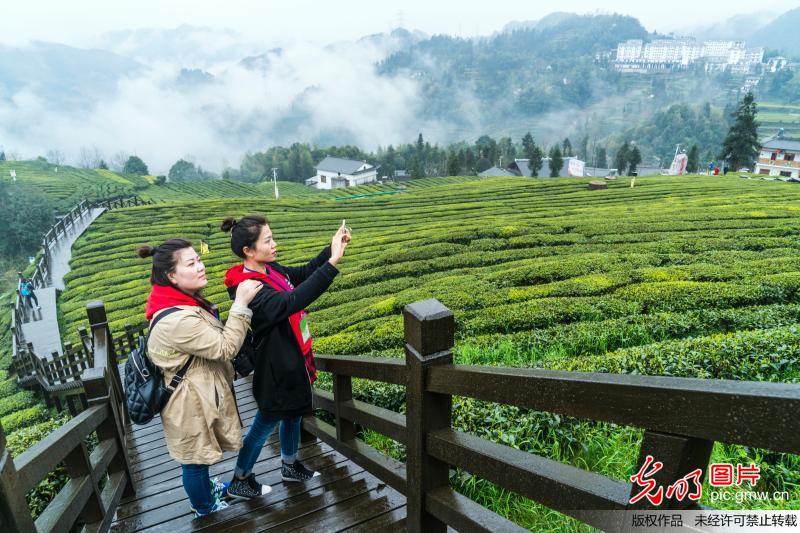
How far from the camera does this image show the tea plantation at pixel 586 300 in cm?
297

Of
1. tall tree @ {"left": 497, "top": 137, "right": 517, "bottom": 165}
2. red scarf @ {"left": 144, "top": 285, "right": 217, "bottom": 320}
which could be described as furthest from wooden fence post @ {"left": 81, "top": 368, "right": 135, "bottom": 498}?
tall tree @ {"left": 497, "top": 137, "right": 517, "bottom": 165}

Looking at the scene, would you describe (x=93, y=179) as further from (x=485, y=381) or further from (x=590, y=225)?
(x=485, y=381)

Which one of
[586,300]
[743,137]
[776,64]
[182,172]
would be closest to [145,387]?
[586,300]

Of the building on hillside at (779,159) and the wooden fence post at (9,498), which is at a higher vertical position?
the building on hillside at (779,159)

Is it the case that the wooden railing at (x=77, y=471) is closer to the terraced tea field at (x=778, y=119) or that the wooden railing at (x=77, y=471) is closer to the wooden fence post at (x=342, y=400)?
A: the wooden fence post at (x=342, y=400)

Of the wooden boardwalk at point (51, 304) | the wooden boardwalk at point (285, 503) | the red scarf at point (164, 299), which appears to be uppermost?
the red scarf at point (164, 299)

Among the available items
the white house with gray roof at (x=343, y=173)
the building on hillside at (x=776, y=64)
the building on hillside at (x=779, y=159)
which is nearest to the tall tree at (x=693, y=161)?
the building on hillside at (x=779, y=159)

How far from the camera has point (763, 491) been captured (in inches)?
89.3

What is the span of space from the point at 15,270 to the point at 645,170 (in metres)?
73.3

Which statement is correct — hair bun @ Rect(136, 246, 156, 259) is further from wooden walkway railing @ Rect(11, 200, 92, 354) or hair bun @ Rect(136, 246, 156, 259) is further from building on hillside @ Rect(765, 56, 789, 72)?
building on hillside @ Rect(765, 56, 789, 72)

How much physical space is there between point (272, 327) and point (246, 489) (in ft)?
3.69

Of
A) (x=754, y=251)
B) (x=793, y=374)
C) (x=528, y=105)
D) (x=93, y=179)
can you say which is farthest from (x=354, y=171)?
(x=528, y=105)

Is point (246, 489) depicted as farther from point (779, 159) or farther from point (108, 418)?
point (779, 159)

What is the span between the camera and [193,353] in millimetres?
2221
